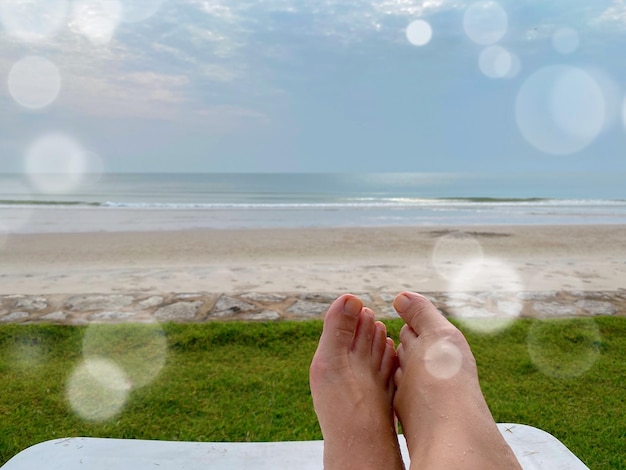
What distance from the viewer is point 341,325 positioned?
157 centimetres

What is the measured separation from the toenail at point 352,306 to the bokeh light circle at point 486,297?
1.59 meters

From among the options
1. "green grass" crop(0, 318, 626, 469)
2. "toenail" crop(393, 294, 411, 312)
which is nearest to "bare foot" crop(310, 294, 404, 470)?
"toenail" crop(393, 294, 411, 312)

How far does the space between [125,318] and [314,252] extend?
3891mm

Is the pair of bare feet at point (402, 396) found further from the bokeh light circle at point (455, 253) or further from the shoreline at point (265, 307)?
the bokeh light circle at point (455, 253)

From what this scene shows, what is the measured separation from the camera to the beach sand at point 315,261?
4184mm

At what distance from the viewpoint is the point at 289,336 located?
2.74 m

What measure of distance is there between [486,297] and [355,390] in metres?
2.45

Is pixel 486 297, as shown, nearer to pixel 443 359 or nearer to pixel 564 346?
pixel 564 346

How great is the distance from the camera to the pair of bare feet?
3.46 feet

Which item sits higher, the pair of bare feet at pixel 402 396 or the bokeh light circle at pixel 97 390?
the pair of bare feet at pixel 402 396

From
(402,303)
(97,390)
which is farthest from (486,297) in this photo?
(97,390)

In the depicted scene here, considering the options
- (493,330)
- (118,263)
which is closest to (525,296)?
(493,330)

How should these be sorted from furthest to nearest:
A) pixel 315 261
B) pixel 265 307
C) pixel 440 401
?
pixel 315 261 < pixel 265 307 < pixel 440 401

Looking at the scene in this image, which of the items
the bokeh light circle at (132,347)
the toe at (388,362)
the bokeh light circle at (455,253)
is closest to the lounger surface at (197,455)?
the toe at (388,362)
